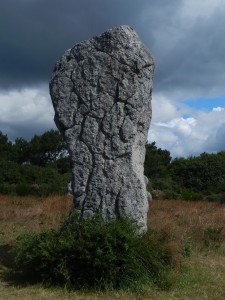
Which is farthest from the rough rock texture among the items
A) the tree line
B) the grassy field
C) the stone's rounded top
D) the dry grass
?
the tree line

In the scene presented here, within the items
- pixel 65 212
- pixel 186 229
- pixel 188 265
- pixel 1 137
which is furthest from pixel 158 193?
pixel 1 137

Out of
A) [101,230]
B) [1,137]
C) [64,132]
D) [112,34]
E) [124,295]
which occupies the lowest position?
[124,295]

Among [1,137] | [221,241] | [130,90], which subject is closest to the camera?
[130,90]

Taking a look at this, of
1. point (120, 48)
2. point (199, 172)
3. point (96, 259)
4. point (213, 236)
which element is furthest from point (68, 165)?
point (96, 259)

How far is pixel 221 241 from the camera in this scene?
36.9 ft

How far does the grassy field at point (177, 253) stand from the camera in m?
7.54

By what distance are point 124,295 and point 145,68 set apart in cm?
378

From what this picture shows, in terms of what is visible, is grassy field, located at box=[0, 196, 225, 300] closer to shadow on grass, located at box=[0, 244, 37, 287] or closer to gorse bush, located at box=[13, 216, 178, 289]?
shadow on grass, located at box=[0, 244, 37, 287]

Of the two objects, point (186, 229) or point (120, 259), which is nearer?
point (120, 259)

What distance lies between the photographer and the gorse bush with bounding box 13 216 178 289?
772cm

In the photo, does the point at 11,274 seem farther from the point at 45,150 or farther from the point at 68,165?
the point at 45,150

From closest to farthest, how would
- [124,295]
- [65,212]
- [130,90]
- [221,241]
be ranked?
[124,295] → [130,90] → [221,241] → [65,212]

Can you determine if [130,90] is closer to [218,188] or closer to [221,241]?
[221,241]

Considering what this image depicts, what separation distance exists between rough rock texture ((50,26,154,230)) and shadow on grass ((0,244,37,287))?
55.7 inches
